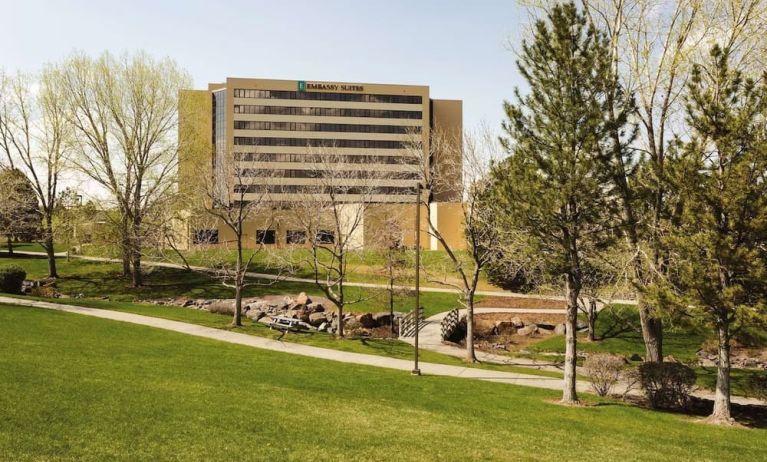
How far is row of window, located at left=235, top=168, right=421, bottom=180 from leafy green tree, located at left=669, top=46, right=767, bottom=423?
1215cm

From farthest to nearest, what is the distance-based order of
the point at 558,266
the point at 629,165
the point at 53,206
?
1. the point at 53,206
2. the point at 629,165
3. the point at 558,266

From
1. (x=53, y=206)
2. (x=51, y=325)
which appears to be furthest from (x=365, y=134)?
(x=51, y=325)

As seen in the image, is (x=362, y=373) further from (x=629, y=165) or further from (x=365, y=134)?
(x=365, y=134)

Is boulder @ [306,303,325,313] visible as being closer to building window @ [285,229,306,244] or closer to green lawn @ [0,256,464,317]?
green lawn @ [0,256,464,317]

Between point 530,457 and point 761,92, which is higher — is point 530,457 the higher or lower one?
the lower one

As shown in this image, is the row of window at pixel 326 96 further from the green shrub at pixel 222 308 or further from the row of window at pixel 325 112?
the green shrub at pixel 222 308

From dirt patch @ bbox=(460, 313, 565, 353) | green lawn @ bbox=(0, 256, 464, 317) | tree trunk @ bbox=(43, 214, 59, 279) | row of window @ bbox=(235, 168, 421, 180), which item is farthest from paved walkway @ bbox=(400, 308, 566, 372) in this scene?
tree trunk @ bbox=(43, 214, 59, 279)

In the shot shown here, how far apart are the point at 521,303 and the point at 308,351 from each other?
20.7 metres

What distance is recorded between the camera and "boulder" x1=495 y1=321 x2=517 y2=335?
32625mm

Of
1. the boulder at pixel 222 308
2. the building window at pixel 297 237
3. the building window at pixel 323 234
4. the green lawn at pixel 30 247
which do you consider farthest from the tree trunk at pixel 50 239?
the green lawn at pixel 30 247

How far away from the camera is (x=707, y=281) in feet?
53.6

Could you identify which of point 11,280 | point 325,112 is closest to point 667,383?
point 11,280

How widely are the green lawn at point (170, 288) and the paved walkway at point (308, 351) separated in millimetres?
9527

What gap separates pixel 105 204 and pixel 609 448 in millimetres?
35957
